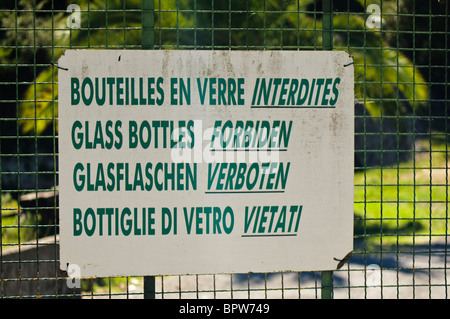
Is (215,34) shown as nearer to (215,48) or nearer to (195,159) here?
(215,48)

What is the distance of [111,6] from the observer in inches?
250

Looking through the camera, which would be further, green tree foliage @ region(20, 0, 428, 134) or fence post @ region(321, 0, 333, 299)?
green tree foliage @ region(20, 0, 428, 134)

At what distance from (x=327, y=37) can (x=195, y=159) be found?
1.31 metres

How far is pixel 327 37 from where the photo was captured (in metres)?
3.28

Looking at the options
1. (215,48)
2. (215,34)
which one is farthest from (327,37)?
(215,34)

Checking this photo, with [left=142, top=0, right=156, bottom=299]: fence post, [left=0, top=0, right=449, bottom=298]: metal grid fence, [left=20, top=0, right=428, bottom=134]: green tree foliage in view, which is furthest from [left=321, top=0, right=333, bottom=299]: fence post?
[left=20, top=0, right=428, bottom=134]: green tree foliage

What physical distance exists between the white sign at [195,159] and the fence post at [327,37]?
10cm

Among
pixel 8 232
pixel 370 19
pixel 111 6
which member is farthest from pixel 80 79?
pixel 8 232

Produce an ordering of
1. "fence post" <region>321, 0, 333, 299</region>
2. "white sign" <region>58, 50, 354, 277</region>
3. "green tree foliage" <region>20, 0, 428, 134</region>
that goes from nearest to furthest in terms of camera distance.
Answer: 1. "white sign" <region>58, 50, 354, 277</region>
2. "fence post" <region>321, 0, 333, 299</region>
3. "green tree foliage" <region>20, 0, 428, 134</region>

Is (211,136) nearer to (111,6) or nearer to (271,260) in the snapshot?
(271,260)

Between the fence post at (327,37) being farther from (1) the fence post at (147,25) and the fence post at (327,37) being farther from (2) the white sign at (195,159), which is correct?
(1) the fence post at (147,25)

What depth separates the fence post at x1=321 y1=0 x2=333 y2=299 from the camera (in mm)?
3244

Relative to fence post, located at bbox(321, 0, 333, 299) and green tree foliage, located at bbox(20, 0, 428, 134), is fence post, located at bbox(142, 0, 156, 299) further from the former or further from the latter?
green tree foliage, located at bbox(20, 0, 428, 134)

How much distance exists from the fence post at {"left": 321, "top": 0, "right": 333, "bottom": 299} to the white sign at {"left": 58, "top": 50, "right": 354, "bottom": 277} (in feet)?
0.32
